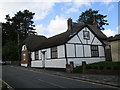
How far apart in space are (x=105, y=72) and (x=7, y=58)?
4022cm

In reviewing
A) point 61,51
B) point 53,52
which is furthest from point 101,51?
point 53,52

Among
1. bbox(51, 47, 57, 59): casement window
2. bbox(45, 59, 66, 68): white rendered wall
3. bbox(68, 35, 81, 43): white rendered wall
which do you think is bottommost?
bbox(45, 59, 66, 68): white rendered wall

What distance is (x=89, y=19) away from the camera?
207ft

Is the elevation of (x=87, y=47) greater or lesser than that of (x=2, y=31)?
lesser

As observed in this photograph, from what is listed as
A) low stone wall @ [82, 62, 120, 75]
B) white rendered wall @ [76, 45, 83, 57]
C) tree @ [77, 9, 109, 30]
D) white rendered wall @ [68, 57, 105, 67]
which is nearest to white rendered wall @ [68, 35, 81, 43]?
white rendered wall @ [76, 45, 83, 57]

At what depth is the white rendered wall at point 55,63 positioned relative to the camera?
24.8 meters

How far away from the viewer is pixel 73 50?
25.4m

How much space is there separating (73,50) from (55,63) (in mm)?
3649

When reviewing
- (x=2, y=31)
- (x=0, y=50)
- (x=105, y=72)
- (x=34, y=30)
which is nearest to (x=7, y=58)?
(x=0, y=50)

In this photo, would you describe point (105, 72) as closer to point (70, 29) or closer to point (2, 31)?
point (70, 29)

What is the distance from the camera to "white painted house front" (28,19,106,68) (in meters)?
25.0

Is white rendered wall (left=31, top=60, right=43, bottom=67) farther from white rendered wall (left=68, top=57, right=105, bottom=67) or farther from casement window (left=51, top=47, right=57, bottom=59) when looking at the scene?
white rendered wall (left=68, top=57, right=105, bottom=67)

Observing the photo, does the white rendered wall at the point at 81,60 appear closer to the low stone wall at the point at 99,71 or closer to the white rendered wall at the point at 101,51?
the white rendered wall at the point at 101,51

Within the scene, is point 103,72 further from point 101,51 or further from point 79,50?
point 101,51
